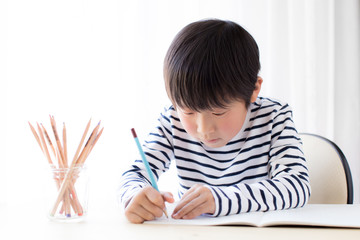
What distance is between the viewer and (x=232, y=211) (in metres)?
0.77

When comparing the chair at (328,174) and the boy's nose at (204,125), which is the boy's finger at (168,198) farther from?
the chair at (328,174)

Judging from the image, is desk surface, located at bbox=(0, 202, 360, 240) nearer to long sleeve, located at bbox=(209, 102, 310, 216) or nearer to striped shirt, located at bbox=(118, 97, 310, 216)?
long sleeve, located at bbox=(209, 102, 310, 216)

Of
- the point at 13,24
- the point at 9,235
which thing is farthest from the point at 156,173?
the point at 13,24

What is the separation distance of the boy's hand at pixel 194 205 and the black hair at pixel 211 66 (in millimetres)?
169

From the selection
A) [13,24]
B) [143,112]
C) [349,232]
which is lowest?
[349,232]

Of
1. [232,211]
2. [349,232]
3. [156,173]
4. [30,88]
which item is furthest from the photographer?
[30,88]

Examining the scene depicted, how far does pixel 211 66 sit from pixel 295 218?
314 millimetres

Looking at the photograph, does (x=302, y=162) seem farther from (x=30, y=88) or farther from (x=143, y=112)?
(x=30, y=88)

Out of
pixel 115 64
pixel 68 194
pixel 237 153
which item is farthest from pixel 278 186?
pixel 115 64

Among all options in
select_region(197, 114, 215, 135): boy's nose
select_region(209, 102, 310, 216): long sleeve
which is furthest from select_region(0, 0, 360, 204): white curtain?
select_region(197, 114, 215, 135): boy's nose

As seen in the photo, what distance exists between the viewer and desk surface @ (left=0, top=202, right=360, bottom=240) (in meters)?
0.63

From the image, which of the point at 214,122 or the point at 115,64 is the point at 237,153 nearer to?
the point at 214,122

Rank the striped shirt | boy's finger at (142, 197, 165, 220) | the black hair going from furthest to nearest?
the striped shirt, the black hair, boy's finger at (142, 197, 165, 220)

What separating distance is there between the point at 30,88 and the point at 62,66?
0.15m
